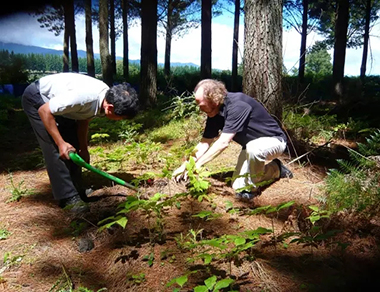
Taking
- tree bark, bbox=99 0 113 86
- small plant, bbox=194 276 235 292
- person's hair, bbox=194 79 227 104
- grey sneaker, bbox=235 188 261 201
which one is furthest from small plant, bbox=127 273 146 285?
tree bark, bbox=99 0 113 86

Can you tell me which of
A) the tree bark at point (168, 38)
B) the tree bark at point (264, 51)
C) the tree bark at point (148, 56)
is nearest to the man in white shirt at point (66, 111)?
the tree bark at point (264, 51)

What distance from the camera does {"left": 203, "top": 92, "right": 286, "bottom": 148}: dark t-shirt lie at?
303 cm

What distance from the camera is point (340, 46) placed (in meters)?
10.6

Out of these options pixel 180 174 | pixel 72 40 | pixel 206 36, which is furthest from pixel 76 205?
pixel 72 40

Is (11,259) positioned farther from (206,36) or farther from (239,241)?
(206,36)

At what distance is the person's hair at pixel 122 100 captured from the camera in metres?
2.56

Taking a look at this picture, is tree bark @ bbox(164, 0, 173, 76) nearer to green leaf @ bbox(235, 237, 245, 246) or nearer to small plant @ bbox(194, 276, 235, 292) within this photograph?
green leaf @ bbox(235, 237, 245, 246)

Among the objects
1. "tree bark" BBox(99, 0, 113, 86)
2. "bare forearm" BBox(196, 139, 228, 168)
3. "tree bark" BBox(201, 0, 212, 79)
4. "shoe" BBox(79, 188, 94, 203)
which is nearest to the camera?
"bare forearm" BBox(196, 139, 228, 168)

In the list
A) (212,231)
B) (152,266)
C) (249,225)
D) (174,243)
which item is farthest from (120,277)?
(249,225)

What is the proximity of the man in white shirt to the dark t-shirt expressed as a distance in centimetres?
94

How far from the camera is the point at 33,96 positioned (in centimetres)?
282

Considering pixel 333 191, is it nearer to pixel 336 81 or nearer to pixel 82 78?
pixel 82 78

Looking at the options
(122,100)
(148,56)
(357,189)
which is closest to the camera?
(122,100)

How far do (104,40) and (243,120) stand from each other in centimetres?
906
